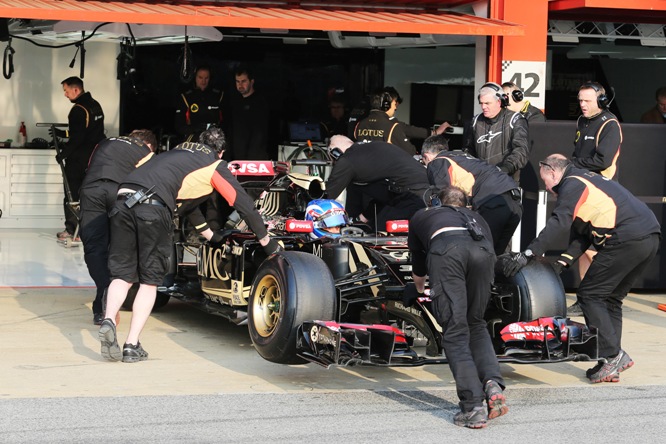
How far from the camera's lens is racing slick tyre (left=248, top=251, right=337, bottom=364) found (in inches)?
310

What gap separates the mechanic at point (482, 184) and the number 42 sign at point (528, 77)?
3944mm

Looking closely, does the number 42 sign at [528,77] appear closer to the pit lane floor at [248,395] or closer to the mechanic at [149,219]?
the pit lane floor at [248,395]

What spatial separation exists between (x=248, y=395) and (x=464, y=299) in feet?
5.02

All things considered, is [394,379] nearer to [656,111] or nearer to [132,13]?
[132,13]

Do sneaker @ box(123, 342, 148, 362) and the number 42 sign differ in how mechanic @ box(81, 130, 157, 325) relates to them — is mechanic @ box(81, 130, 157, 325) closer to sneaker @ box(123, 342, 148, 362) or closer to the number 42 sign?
sneaker @ box(123, 342, 148, 362)

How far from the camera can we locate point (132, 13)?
1143 cm

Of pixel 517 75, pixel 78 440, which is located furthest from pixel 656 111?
pixel 78 440

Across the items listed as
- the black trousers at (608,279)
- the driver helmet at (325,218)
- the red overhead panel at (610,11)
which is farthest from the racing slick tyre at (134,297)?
the red overhead panel at (610,11)

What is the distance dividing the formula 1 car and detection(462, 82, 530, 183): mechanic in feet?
5.48

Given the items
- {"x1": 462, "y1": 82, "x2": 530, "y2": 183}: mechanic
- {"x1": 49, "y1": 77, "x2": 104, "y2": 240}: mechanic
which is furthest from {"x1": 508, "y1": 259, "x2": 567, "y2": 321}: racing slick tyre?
{"x1": 49, "y1": 77, "x2": 104, "y2": 240}: mechanic

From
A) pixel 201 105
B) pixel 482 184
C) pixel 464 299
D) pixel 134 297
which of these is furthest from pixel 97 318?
pixel 201 105

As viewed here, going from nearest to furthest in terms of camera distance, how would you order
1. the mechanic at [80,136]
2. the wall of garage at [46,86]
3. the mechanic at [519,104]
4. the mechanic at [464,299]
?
the mechanic at [464,299] < the mechanic at [519,104] < the mechanic at [80,136] < the wall of garage at [46,86]

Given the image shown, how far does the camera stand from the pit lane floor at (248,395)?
271 inches

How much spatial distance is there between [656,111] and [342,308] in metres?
9.16
